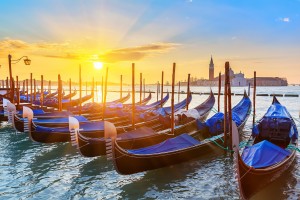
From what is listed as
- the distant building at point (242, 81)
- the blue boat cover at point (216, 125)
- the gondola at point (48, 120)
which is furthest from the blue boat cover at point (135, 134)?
the distant building at point (242, 81)

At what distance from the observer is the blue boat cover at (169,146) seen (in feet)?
27.6

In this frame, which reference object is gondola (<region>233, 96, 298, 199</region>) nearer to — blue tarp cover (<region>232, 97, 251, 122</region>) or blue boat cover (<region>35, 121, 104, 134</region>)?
blue tarp cover (<region>232, 97, 251, 122</region>)

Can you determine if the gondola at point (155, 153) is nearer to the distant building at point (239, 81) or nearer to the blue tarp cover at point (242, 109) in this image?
the blue tarp cover at point (242, 109)

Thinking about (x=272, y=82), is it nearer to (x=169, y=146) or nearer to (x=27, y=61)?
(x=27, y=61)

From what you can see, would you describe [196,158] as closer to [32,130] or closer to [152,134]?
[152,134]

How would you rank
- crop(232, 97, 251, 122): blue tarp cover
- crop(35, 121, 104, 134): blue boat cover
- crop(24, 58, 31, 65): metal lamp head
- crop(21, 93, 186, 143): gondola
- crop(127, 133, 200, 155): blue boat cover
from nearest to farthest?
1. crop(127, 133, 200, 155): blue boat cover
2. crop(21, 93, 186, 143): gondola
3. crop(35, 121, 104, 134): blue boat cover
4. crop(24, 58, 31, 65): metal lamp head
5. crop(232, 97, 251, 122): blue tarp cover

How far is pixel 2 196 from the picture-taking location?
7.29 meters

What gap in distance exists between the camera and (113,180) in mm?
8422

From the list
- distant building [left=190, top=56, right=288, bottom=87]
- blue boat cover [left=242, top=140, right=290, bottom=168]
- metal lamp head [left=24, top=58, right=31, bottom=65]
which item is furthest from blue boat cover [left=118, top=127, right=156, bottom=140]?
distant building [left=190, top=56, right=288, bottom=87]

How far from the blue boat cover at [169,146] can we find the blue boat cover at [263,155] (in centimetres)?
211

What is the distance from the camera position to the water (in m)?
7.43

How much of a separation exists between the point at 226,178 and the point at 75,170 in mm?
4954

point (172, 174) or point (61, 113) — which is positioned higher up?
point (61, 113)

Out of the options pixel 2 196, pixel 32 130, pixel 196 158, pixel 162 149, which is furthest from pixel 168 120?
pixel 2 196
